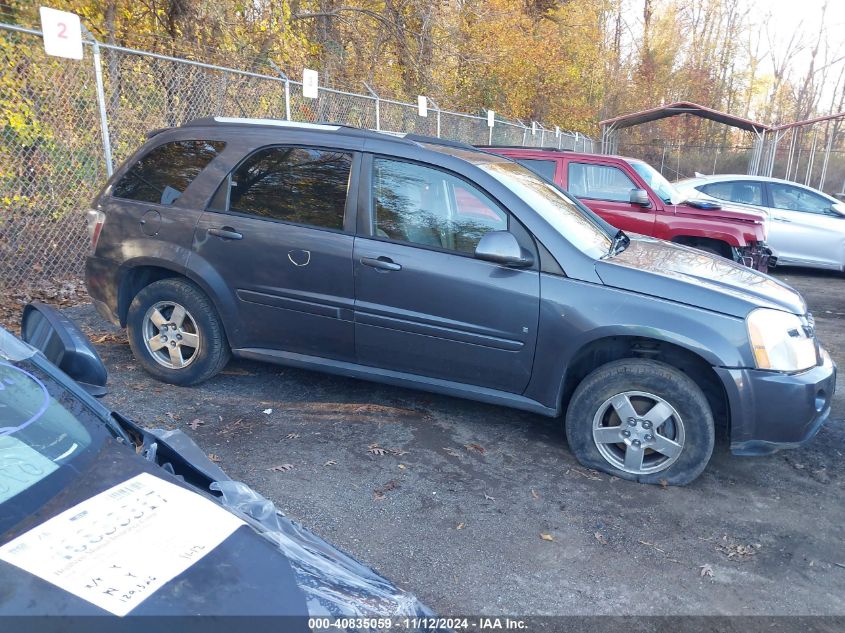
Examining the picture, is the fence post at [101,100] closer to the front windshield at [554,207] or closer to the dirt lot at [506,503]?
the dirt lot at [506,503]

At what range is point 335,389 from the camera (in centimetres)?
484

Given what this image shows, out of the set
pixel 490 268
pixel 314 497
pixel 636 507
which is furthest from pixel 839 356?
pixel 314 497

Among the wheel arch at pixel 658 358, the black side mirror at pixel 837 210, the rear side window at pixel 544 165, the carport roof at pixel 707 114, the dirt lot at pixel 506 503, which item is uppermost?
the carport roof at pixel 707 114

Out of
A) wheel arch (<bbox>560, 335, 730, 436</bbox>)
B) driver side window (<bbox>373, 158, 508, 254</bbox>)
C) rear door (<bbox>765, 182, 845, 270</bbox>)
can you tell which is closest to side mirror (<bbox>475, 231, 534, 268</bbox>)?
driver side window (<bbox>373, 158, 508, 254</bbox>)

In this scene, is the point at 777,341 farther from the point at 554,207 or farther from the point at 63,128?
the point at 63,128

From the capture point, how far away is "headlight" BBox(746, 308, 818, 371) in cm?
344

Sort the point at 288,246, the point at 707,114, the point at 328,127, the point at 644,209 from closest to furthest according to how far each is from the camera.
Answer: the point at 288,246 → the point at 328,127 → the point at 644,209 → the point at 707,114

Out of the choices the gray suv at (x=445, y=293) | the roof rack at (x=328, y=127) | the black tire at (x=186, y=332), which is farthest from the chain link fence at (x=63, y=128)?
the black tire at (x=186, y=332)

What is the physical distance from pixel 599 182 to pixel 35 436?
7.48 meters

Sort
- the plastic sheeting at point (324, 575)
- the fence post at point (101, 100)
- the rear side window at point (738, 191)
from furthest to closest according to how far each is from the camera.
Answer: the rear side window at point (738, 191) < the fence post at point (101, 100) < the plastic sheeting at point (324, 575)

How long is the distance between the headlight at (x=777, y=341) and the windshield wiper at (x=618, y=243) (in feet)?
3.12

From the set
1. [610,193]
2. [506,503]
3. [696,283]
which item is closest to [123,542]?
[506,503]

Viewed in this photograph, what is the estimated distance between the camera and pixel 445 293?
152 inches

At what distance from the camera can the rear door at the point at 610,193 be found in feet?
26.1
